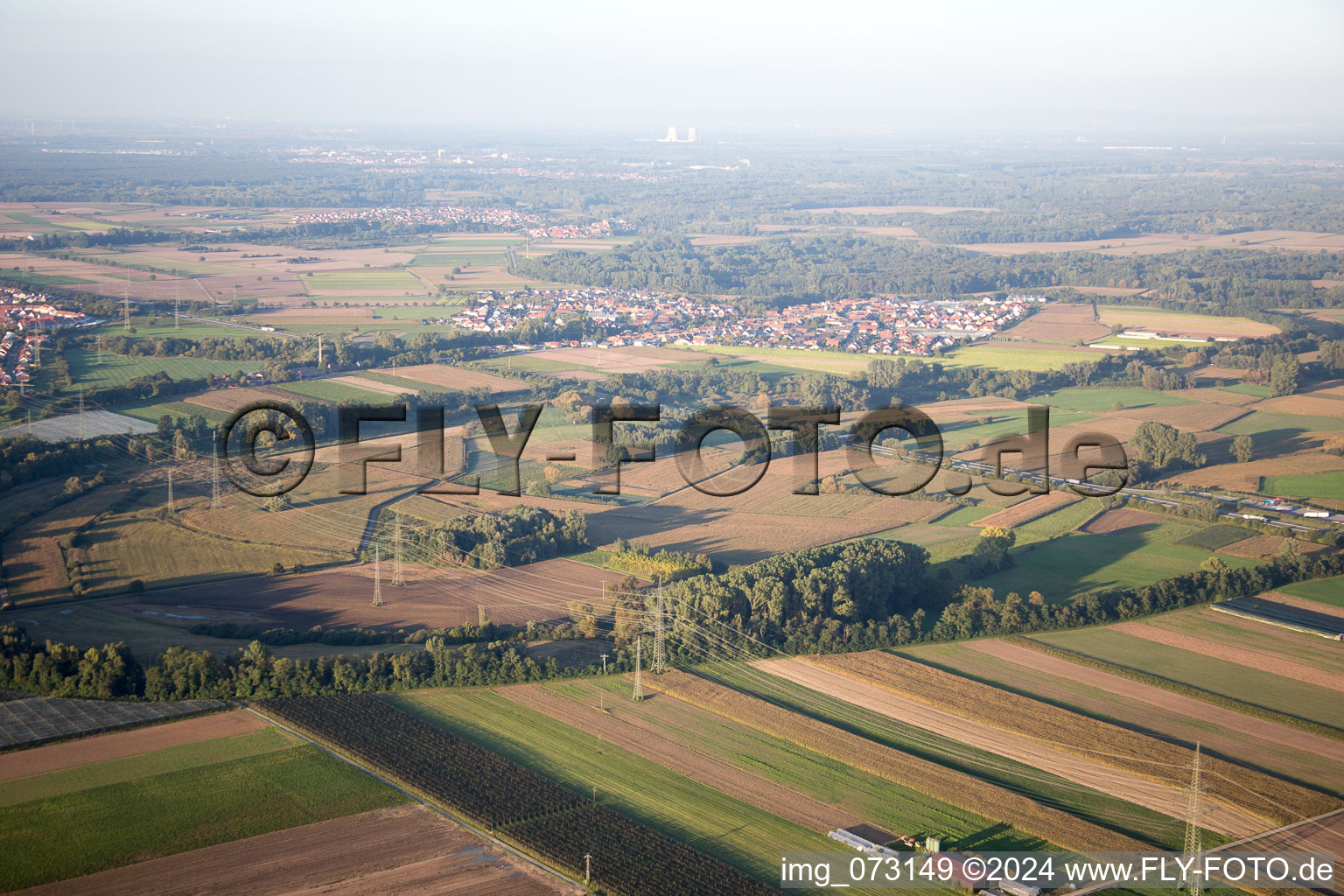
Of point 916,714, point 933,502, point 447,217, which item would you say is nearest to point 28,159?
point 447,217

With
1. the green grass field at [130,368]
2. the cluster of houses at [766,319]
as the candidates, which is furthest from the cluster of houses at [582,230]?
the green grass field at [130,368]

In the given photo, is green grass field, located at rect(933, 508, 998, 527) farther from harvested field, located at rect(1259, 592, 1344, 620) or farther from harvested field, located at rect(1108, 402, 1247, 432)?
harvested field, located at rect(1108, 402, 1247, 432)

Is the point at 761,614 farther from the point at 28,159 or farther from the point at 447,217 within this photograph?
the point at 28,159

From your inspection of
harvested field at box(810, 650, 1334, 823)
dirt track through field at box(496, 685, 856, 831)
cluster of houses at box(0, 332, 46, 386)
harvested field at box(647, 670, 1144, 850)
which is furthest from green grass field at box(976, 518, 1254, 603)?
cluster of houses at box(0, 332, 46, 386)

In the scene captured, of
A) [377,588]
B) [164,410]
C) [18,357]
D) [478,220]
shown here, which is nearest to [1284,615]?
[377,588]

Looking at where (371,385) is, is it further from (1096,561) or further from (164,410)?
(1096,561)

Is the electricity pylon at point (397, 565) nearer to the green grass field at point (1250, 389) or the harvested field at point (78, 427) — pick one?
the harvested field at point (78, 427)
